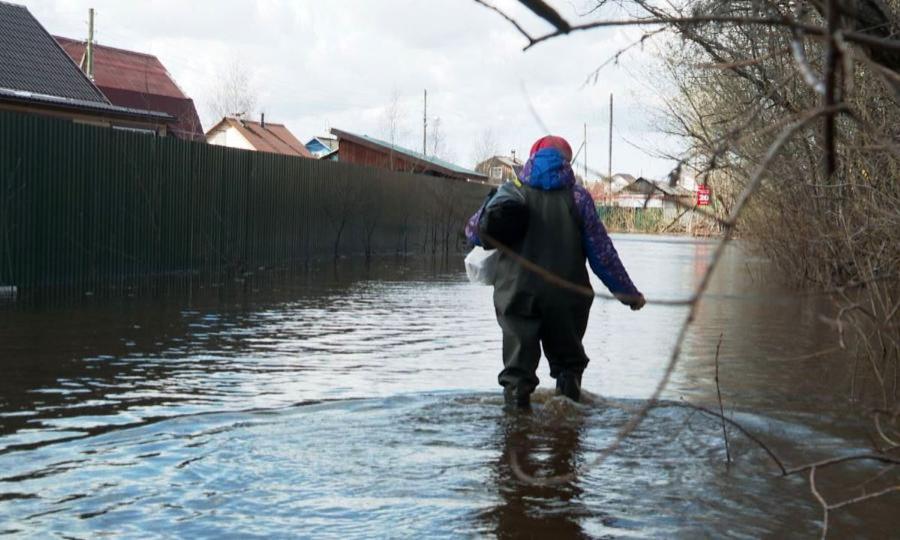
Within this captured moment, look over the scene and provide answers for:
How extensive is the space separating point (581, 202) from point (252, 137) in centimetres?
5350

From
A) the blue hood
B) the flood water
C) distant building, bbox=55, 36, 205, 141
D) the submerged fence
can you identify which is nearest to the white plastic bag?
the blue hood

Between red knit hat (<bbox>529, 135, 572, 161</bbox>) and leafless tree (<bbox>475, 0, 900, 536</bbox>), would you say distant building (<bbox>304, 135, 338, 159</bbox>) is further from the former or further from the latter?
red knit hat (<bbox>529, 135, 572, 161</bbox>)

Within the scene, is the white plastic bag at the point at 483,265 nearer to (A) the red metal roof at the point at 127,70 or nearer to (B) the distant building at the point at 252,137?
(B) the distant building at the point at 252,137

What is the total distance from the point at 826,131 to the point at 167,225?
18.0 m

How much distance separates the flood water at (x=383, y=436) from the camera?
17.2 feet

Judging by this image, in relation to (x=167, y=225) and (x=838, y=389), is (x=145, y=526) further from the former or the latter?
(x=167, y=225)

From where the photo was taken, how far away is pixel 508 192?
6926mm

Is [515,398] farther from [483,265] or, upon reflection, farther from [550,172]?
[550,172]

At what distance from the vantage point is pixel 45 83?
27344mm

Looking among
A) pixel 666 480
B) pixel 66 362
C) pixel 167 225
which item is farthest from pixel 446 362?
pixel 167 225

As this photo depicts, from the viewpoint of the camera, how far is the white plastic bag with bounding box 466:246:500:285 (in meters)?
7.43

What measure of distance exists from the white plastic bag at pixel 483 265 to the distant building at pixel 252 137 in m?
50.2

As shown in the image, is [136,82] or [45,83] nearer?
[45,83]

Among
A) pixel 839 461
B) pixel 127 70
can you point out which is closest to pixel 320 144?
pixel 127 70
